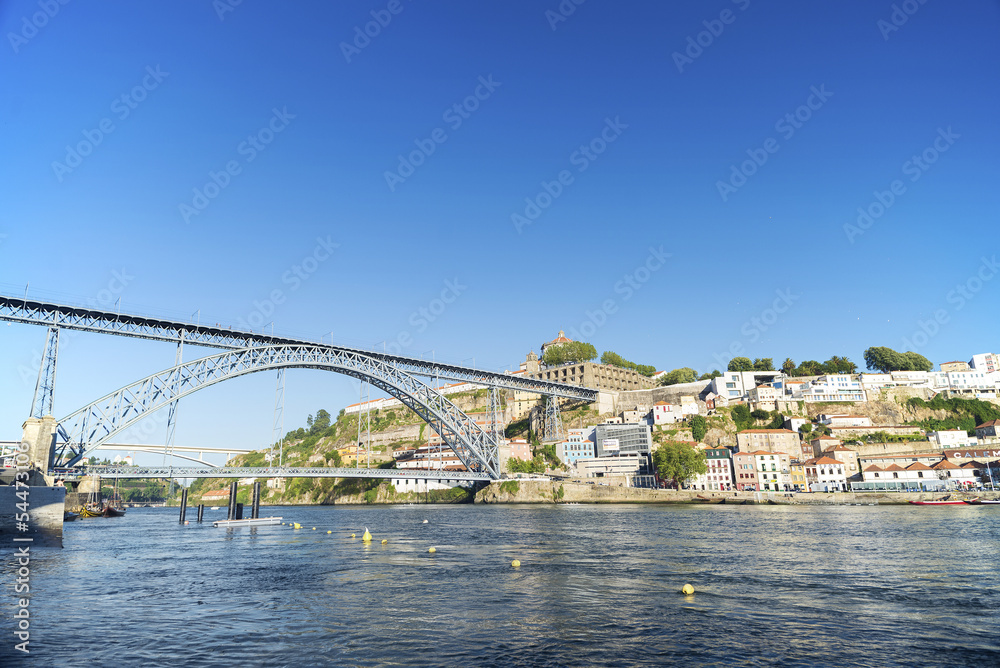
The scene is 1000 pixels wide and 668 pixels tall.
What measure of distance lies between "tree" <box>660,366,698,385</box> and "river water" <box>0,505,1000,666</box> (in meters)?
77.2

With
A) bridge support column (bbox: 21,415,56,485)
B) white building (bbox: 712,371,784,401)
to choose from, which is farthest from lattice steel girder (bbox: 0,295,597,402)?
white building (bbox: 712,371,784,401)

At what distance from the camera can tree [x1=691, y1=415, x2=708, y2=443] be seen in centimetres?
7206

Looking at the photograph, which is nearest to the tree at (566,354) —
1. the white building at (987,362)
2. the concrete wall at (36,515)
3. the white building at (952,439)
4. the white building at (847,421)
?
the white building at (847,421)

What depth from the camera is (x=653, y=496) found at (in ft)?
193

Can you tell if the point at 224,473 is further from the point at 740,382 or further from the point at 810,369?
the point at 810,369

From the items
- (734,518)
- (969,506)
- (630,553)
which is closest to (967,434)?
(969,506)

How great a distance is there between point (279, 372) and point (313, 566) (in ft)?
109

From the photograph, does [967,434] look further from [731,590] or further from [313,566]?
[313,566]

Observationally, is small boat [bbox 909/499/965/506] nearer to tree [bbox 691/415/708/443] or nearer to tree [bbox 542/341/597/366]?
tree [bbox 691/415/708/443]

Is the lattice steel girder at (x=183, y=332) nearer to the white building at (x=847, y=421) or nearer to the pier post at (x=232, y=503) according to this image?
the pier post at (x=232, y=503)

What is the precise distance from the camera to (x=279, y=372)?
4978cm

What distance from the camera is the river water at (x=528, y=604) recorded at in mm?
9477

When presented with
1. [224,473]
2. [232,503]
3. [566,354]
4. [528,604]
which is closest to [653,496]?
[232,503]

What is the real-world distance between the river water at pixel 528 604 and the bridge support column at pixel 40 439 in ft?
40.4
